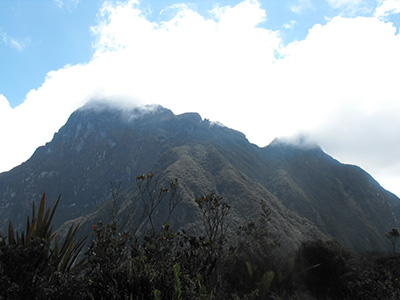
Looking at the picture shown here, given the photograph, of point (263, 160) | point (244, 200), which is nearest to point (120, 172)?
point (263, 160)

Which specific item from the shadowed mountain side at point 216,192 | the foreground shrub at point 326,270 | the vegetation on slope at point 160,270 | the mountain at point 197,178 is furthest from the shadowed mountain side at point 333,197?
the vegetation on slope at point 160,270

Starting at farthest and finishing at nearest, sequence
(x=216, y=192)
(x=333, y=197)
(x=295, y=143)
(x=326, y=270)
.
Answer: (x=295, y=143) < (x=333, y=197) < (x=216, y=192) < (x=326, y=270)

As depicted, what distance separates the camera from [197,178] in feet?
283

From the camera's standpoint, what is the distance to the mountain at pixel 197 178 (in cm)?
7820

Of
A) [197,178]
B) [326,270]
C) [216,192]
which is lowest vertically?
[326,270]

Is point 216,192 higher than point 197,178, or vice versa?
point 197,178

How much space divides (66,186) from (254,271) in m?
170

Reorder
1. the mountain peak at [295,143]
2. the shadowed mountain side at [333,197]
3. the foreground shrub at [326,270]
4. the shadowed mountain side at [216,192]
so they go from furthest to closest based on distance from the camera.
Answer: the mountain peak at [295,143], the shadowed mountain side at [333,197], the shadowed mountain side at [216,192], the foreground shrub at [326,270]

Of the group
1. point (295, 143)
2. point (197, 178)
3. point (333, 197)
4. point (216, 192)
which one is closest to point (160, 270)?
point (216, 192)

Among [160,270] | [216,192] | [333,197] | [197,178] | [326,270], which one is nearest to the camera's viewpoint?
[160,270]

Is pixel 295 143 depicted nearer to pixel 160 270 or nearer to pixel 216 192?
pixel 216 192

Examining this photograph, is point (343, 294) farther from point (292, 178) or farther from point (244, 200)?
point (292, 178)

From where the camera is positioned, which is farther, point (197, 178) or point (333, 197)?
point (333, 197)

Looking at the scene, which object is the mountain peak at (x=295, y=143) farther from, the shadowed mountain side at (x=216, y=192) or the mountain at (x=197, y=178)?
the shadowed mountain side at (x=216, y=192)
